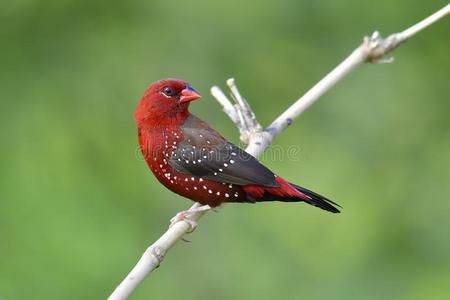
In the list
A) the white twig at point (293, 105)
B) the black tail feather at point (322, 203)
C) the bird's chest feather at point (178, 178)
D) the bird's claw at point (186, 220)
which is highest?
the white twig at point (293, 105)

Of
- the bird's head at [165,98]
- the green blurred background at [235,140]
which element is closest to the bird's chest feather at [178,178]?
the bird's head at [165,98]

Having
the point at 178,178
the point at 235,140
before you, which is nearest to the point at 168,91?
the point at 178,178

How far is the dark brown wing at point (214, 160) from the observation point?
18.1ft

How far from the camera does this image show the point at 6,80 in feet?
25.0

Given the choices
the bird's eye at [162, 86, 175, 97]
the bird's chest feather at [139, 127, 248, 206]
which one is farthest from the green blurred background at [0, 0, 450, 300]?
the bird's eye at [162, 86, 175, 97]

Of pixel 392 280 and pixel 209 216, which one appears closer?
pixel 392 280

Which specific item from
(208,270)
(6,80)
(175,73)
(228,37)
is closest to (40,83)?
(6,80)

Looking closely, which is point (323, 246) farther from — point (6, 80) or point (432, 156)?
point (6, 80)

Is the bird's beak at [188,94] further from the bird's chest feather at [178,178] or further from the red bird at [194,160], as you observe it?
the bird's chest feather at [178,178]

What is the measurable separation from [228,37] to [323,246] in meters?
2.26

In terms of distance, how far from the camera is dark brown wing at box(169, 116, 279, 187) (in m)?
5.52

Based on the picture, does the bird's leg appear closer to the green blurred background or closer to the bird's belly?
the bird's belly

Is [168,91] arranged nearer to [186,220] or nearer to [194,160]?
[194,160]

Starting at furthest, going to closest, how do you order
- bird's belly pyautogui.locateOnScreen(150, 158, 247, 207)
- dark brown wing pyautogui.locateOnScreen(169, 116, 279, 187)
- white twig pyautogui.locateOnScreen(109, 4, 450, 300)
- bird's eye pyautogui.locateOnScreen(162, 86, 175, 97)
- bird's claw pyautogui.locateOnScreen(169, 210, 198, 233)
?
bird's eye pyautogui.locateOnScreen(162, 86, 175, 97)
bird's belly pyautogui.locateOnScreen(150, 158, 247, 207)
dark brown wing pyautogui.locateOnScreen(169, 116, 279, 187)
bird's claw pyautogui.locateOnScreen(169, 210, 198, 233)
white twig pyautogui.locateOnScreen(109, 4, 450, 300)
